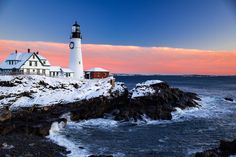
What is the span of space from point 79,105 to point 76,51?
19.0 m

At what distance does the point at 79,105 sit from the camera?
4053cm

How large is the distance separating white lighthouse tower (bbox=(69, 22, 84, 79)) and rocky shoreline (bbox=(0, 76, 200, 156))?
771 centimetres

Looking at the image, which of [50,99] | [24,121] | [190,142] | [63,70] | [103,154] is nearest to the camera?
[103,154]

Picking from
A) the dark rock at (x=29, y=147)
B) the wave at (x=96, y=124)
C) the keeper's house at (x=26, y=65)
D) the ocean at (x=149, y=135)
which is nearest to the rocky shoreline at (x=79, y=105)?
the dark rock at (x=29, y=147)

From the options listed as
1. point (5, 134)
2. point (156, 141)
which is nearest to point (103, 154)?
point (156, 141)

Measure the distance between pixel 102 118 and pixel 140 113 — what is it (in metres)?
5.12

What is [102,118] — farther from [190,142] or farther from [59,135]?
[190,142]

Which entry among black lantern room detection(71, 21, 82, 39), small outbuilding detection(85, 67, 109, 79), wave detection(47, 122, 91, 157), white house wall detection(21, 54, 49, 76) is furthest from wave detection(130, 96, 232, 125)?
black lantern room detection(71, 21, 82, 39)

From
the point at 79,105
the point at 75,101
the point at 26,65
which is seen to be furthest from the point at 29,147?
the point at 26,65

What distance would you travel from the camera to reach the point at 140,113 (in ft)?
130

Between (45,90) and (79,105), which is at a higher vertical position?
(45,90)

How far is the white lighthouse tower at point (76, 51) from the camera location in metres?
57.2

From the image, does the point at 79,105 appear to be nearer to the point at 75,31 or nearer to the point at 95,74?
the point at 75,31

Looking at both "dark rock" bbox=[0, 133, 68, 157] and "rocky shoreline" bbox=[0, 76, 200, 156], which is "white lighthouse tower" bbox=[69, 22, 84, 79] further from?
"dark rock" bbox=[0, 133, 68, 157]
